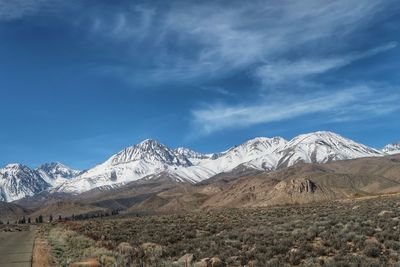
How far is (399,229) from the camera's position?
26875 millimetres

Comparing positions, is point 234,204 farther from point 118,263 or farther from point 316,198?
point 118,263

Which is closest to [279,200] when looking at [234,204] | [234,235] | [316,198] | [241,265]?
[316,198]

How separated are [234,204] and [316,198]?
111 feet

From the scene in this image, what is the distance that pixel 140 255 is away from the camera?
2188 cm

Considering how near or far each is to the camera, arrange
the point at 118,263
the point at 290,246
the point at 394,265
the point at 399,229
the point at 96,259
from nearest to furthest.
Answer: the point at 394,265 < the point at 118,263 < the point at 96,259 < the point at 290,246 < the point at 399,229

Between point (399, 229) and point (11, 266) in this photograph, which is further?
point (399, 229)

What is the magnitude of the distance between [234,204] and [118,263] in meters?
164

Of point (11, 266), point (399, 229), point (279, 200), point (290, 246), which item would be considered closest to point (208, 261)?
point (290, 246)

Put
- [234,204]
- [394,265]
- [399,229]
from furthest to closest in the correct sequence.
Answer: [234,204] < [399,229] < [394,265]

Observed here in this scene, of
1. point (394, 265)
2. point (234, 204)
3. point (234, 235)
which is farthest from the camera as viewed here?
point (234, 204)

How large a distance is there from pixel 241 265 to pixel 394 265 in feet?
18.6

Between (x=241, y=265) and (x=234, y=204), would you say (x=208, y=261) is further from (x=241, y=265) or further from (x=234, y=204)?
(x=234, y=204)

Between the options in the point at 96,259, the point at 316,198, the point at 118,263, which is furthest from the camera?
the point at 316,198

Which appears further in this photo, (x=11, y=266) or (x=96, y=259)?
(x=11, y=266)
